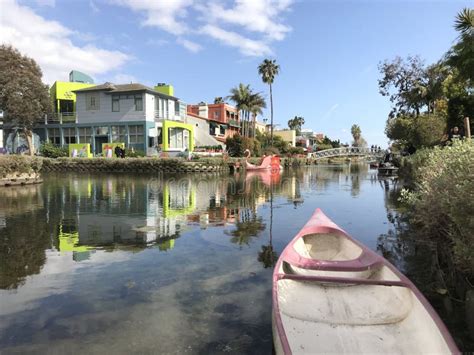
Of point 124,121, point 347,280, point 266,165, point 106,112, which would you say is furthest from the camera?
point 106,112

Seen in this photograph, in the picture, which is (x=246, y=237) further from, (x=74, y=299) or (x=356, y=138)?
(x=356, y=138)

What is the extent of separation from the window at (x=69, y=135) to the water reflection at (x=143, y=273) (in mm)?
31311

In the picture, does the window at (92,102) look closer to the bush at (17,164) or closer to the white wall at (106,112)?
the white wall at (106,112)

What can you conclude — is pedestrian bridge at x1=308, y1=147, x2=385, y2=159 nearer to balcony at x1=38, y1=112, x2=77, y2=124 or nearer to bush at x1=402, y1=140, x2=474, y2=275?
balcony at x1=38, y1=112, x2=77, y2=124

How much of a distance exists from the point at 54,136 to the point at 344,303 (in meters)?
47.0

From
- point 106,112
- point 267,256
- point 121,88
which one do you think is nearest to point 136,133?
point 106,112

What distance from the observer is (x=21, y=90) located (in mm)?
38969

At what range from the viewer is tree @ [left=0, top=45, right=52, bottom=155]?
124ft

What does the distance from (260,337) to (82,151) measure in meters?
38.8

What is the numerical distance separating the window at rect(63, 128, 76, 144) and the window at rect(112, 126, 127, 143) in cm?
552

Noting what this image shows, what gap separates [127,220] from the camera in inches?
465

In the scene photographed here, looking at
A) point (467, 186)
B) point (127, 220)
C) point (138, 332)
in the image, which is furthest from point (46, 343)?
point (127, 220)

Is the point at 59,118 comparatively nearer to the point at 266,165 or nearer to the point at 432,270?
the point at 266,165

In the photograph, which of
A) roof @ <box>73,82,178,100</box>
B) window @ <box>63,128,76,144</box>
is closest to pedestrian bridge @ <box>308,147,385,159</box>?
roof @ <box>73,82,178,100</box>
